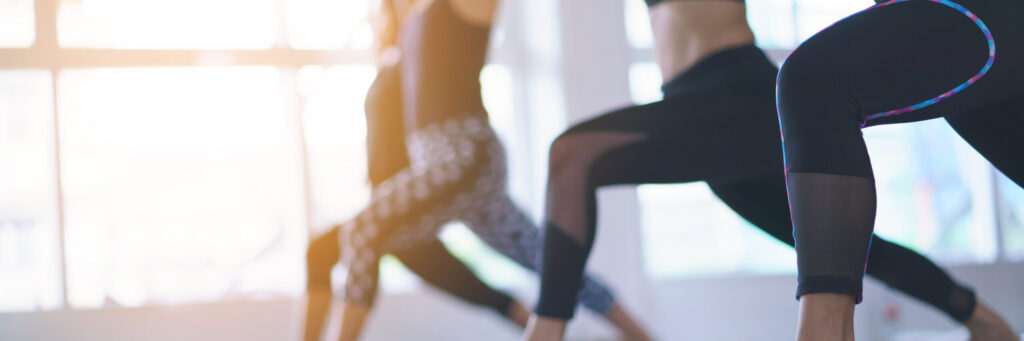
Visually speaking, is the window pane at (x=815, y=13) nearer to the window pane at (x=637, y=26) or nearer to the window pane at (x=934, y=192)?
the window pane at (x=934, y=192)

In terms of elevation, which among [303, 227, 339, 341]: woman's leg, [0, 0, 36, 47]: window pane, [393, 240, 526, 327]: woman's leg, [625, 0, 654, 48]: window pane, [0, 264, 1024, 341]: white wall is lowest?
[0, 264, 1024, 341]: white wall

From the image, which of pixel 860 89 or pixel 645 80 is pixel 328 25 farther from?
pixel 860 89

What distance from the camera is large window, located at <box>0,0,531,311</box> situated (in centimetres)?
272

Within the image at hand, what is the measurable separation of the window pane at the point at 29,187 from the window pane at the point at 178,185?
0.05 meters

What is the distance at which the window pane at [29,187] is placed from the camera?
8.85ft

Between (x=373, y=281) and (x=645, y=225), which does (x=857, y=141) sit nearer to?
(x=373, y=281)

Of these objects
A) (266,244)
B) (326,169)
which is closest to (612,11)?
(326,169)

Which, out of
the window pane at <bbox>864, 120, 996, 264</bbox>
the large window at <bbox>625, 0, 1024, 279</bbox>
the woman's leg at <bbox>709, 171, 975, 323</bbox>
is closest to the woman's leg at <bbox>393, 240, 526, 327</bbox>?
the woman's leg at <bbox>709, 171, 975, 323</bbox>

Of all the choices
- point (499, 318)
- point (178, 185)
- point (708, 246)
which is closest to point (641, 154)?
point (499, 318)

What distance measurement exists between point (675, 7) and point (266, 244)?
208 centimetres

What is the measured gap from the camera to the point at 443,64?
171 cm

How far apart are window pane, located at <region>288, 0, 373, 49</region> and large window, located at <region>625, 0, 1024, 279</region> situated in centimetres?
110

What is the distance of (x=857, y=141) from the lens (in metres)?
0.78

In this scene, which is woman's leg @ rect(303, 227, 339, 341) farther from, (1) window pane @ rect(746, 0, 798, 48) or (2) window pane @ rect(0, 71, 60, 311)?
(1) window pane @ rect(746, 0, 798, 48)
